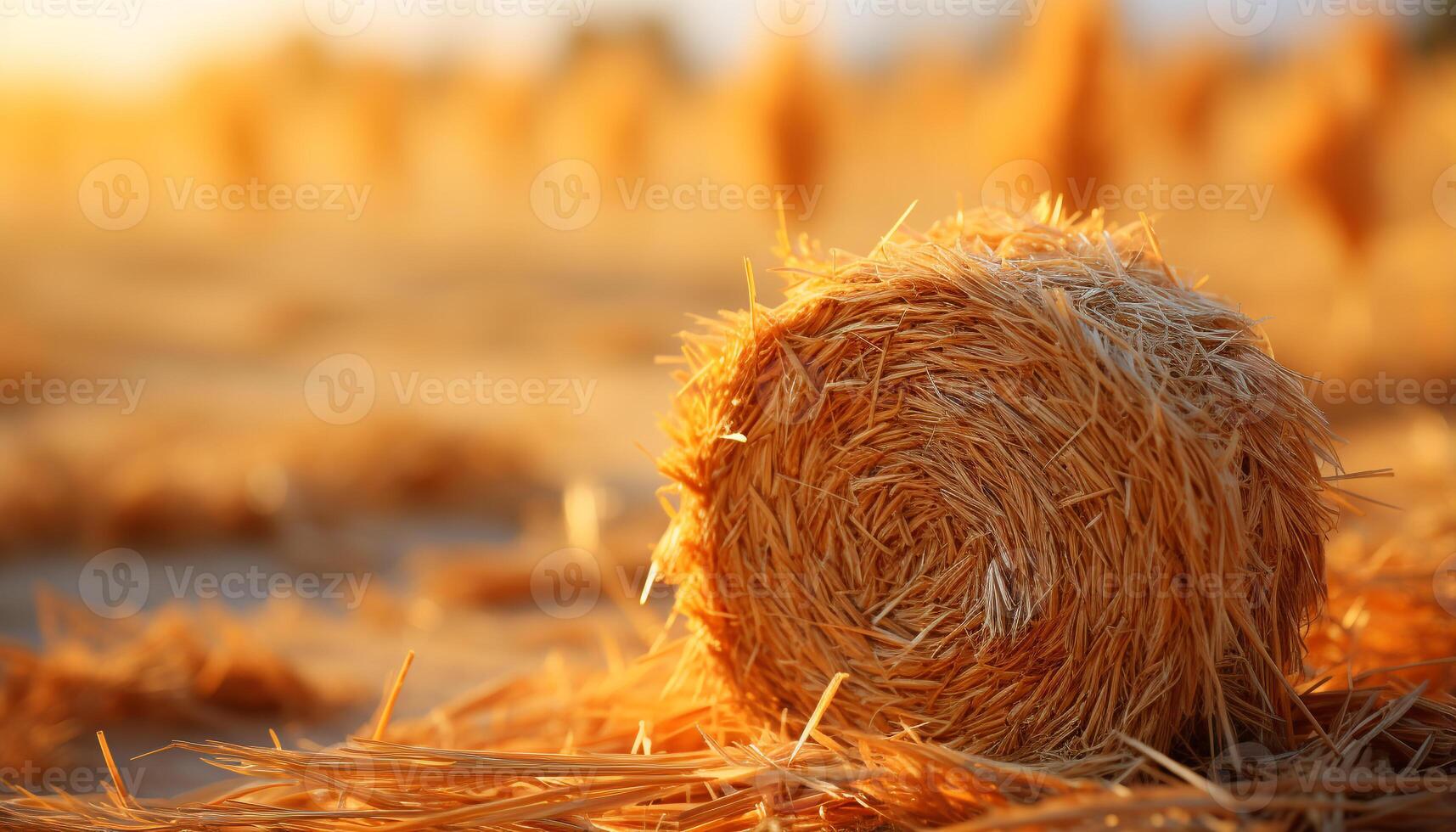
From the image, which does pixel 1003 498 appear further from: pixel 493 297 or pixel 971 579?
pixel 493 297

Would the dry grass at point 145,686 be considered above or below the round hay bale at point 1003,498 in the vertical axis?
below

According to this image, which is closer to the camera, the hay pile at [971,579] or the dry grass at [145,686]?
the hay pile at [971,579]

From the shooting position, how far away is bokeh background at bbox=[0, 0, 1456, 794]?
290 cm

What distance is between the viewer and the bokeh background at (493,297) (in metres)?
2.90

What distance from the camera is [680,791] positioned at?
57.6 inches

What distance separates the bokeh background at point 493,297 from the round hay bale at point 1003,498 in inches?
13.4

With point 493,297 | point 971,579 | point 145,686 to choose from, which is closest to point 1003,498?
point 971,579

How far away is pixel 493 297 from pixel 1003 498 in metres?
13.3

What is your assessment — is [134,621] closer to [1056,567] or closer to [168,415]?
[1056,567]

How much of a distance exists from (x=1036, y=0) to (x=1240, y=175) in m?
7.41

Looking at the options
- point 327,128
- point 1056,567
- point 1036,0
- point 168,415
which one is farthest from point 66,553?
point 327,128

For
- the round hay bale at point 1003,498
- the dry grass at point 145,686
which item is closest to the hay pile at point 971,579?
the round hay bale at point 1003,498

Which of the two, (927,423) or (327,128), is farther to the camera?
(327,128)

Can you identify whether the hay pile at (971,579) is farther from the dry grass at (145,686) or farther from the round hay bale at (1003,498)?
the dry grass at (145,686)
